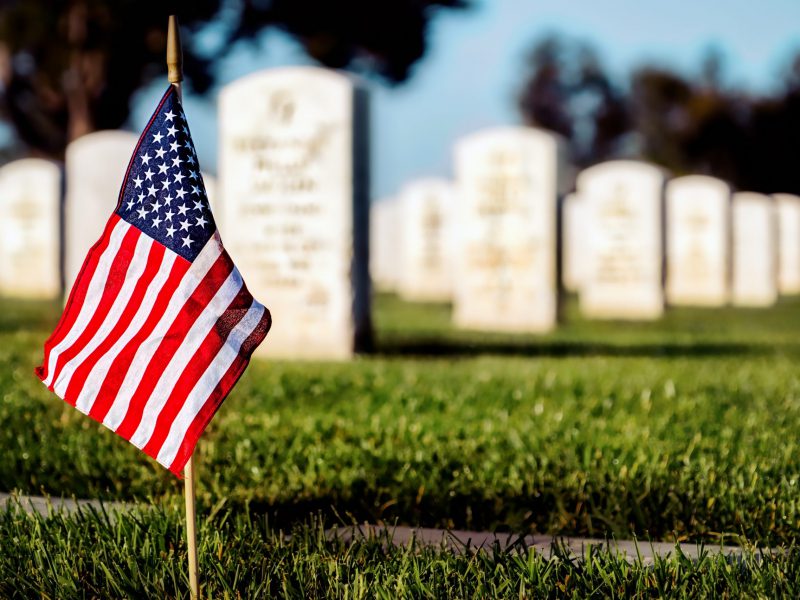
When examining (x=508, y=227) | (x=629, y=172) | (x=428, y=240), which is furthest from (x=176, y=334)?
(x=428, y=240)

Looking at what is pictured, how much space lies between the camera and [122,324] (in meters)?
2.92

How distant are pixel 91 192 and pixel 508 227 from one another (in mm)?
5308

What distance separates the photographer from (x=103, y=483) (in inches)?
173

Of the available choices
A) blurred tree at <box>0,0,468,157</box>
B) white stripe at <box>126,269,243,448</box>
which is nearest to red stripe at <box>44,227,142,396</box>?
white stripe at <box>126,269,243,448</box>

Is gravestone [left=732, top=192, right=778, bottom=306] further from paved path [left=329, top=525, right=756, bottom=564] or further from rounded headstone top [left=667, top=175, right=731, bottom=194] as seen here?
paved path [left=329, top=525, right=756, bottom=564]

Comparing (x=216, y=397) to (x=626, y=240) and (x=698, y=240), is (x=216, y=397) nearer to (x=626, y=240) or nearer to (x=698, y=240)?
(x=626, y=240)

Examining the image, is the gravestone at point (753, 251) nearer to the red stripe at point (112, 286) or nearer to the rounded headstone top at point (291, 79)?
the rounded headstone top at point (291, 79)

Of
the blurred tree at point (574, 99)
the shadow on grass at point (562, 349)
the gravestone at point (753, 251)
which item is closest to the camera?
the shadow on grass at point (562, 349)

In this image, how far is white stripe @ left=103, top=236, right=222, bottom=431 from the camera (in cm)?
286

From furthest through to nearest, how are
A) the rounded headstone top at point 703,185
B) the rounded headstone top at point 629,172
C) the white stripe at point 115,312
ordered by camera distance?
the rounded headstone top at point 703,185
the rounded headstone top at point 629,172
the white stripe at point 115,312

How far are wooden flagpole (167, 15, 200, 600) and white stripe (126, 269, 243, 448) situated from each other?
0.15m

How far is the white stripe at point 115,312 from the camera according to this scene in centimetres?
290

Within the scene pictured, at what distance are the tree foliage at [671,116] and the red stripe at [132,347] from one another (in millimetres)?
41109

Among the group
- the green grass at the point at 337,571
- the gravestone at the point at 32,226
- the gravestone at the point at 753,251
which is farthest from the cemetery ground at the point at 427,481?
the gravestone at the point at 753,251
